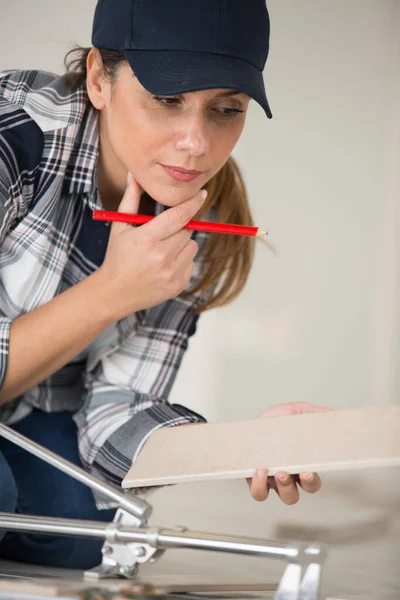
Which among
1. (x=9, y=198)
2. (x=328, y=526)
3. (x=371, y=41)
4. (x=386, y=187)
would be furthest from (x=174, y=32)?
(x=328, y=526)

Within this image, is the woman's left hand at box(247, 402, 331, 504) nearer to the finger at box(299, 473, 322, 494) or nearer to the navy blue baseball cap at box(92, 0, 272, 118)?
the finger at box(299, 473, 322, 494)

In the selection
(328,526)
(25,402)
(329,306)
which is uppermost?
(329,306)

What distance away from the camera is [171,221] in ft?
2.83

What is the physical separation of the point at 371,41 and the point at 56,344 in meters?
0.57

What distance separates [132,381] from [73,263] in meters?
0.18

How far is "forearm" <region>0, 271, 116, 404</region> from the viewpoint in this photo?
34.1 inches

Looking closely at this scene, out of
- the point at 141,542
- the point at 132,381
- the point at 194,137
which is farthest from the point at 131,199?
the point at 141,542

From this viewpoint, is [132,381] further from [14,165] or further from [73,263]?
[14,165]

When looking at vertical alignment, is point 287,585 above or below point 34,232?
below

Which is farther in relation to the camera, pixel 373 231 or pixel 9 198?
pixel 373 231

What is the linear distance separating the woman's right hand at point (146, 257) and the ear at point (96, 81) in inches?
3.7

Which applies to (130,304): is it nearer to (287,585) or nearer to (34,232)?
(34,232)

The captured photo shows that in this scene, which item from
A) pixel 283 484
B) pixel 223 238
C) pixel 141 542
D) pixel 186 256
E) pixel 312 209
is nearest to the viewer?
pixel 141 542

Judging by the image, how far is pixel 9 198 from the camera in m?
0.89
